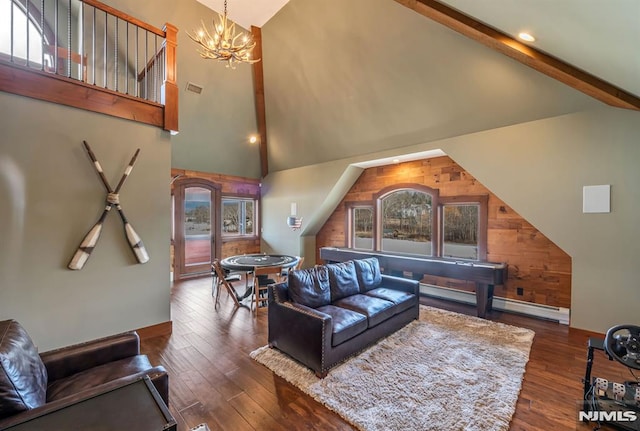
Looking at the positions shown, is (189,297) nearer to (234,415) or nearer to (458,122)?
(234,415)

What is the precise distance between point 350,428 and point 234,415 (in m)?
0.90

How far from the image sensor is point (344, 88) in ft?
16.0

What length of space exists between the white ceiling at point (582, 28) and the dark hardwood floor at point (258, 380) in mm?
2811

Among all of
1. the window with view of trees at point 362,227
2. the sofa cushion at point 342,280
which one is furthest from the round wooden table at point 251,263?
the window with view of trees at point 362,227

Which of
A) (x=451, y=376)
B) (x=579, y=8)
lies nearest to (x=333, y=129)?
(x=579, y=8)

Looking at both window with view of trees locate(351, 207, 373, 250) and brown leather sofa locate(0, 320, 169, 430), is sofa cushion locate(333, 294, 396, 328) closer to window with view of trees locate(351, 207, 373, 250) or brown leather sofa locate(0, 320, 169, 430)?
brown leather sofa locate(0, 320, 169, 430)

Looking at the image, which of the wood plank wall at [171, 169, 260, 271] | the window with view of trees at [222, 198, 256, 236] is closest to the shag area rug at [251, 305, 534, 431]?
the wood plank wall at [171, 169, 260, 271]

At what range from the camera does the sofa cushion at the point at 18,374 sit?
4.16ft

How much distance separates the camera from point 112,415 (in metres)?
1.25

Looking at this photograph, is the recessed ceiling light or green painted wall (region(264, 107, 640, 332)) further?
green painted wall (region(264, 107, 640, 332))

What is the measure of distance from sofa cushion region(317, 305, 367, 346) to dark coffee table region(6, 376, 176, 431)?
5.49ft

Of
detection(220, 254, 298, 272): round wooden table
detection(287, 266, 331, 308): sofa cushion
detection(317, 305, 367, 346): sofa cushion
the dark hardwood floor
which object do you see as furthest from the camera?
detection(220, 254, 298, 272): round wooden table

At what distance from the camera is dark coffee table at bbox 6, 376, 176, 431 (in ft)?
3.86

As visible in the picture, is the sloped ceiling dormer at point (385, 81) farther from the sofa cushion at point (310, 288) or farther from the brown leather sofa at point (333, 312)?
the sofa cushion at point (310, 288)
